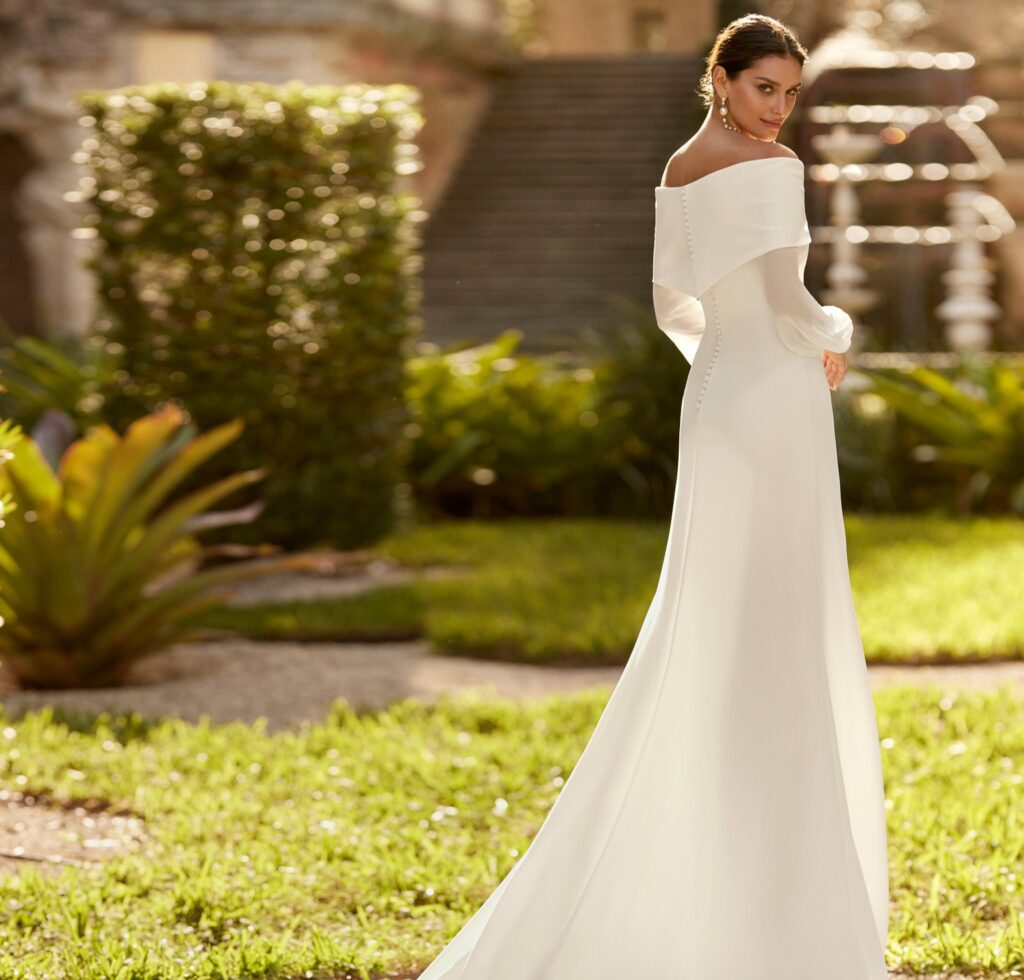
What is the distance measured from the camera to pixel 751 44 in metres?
2.78

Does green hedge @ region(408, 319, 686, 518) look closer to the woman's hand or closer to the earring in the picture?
the woman's hand

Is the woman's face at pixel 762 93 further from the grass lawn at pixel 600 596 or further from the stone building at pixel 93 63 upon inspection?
the stone building at pixel 93 63

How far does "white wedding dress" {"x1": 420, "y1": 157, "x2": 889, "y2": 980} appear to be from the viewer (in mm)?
2838

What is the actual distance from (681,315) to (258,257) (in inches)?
206

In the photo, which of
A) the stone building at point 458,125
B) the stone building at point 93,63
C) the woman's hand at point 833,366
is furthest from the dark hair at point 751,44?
the stone building at point 93,63

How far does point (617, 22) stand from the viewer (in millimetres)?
29938

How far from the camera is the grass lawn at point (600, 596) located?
6.40 metres

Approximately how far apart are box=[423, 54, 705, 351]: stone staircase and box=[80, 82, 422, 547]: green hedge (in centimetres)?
700

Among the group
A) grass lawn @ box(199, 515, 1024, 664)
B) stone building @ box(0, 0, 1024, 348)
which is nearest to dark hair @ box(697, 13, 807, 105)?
grass lawn @ box(199, 515, 1024, 664)

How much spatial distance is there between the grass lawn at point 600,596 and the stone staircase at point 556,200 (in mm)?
6644

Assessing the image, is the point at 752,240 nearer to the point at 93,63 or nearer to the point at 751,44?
the point at 751,44

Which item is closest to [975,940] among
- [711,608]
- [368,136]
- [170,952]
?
[711,608]

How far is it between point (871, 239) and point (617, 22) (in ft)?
64.7

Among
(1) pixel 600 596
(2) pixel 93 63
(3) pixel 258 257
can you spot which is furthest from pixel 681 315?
(2) pixel 93 63
